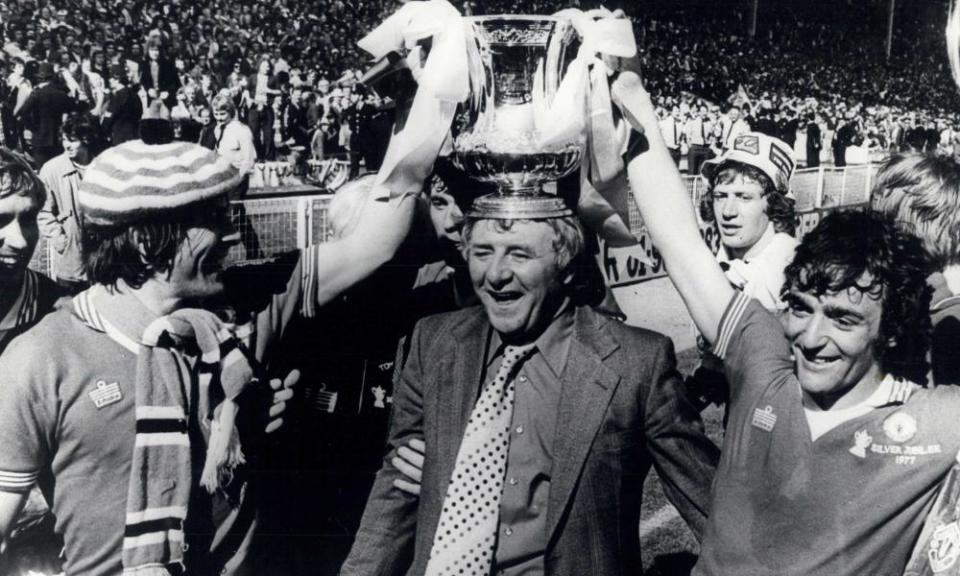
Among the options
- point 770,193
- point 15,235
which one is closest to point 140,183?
point 15,235

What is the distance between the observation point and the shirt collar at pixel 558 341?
6.42 ft

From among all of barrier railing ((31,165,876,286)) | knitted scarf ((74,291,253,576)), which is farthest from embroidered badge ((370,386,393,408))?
barrier railing ((31,165,876,286))

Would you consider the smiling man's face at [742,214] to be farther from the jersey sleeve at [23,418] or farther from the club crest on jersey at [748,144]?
the jersey sleeve at [23,418]

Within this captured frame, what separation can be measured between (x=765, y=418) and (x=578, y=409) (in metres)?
0.38

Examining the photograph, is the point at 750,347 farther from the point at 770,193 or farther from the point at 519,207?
the point at 770,193

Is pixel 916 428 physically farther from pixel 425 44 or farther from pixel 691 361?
pixel 691 361

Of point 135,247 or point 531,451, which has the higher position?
point 135,247

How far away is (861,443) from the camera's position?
1699mm

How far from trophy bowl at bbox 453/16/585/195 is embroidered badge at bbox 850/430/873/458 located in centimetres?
82

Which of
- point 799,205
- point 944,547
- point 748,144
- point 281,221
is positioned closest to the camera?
point 944,547

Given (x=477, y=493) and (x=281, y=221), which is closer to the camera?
(x=477, y=493)

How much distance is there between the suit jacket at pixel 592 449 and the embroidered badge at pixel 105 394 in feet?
2.04

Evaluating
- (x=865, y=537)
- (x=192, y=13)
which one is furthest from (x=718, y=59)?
(x=865, y=537)

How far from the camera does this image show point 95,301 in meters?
1.98
